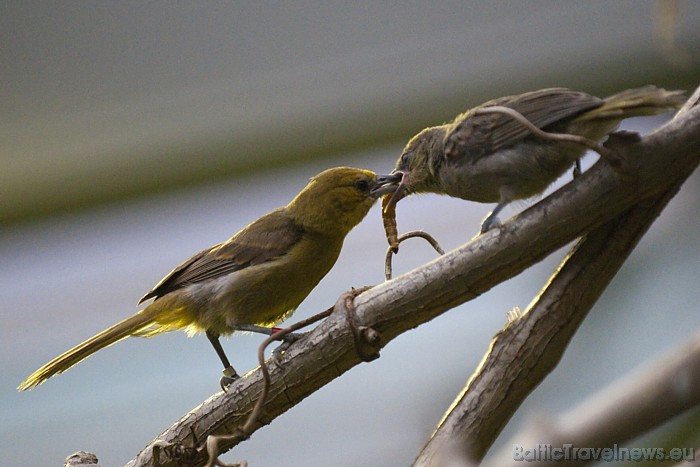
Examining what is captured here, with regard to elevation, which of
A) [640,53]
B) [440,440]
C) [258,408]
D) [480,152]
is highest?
[640,53]

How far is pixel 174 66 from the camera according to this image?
Result: 218 inches

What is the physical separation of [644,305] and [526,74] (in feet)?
6.74

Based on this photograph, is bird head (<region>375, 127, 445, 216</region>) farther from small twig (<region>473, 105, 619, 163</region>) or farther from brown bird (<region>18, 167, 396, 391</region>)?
small twig (<region>473, 105, 619, 163</region>)

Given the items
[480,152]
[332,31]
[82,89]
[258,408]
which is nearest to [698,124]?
[480,152]

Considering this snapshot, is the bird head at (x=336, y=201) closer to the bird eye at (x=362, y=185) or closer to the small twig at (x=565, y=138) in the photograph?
the bird eye at (x=362, y=185)

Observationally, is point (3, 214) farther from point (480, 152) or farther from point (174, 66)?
point (480, 152)

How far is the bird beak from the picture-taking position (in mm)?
2869

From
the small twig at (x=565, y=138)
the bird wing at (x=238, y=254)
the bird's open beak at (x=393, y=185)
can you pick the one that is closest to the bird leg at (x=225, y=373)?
the bird wing at (x=238, y=254)

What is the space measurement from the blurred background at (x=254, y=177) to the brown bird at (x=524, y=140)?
121 inches

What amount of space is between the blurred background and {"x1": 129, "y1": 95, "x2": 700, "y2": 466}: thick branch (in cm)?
349

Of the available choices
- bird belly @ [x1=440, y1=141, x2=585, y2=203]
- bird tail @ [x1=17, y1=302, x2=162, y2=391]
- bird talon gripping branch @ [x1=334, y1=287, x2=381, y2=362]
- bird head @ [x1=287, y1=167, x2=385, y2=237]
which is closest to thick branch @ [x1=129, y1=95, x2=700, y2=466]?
bird talon gripping branch @ [x1=334, y1=287, x2=381, y2=362]

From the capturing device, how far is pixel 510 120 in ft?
6.84

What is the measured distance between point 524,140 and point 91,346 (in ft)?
5.78

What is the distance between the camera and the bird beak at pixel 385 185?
9.41 feet
